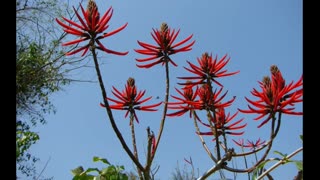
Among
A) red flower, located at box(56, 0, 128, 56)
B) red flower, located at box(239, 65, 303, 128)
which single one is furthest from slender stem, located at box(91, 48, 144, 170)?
red flower, located at box(239, 65, 303, 128)

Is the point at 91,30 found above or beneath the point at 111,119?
above

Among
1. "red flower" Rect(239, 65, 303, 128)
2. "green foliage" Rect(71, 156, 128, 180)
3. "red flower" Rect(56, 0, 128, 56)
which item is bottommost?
"green foliage" Rect(71, 156, 128, 180)

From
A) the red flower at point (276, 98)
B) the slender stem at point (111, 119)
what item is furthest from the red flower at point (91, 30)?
the red flower at point (276, 98)

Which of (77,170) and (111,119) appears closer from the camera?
(111,119)

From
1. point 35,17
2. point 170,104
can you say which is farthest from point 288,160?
point 35,17

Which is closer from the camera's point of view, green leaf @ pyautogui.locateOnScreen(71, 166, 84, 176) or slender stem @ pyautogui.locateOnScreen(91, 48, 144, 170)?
slender stem @ pyautogui.locateOnScreen(91, 48, 144, 170)

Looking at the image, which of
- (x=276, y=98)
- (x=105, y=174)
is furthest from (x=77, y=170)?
(x=276, y=98)

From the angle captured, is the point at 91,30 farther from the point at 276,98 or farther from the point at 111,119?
the point at 276,98

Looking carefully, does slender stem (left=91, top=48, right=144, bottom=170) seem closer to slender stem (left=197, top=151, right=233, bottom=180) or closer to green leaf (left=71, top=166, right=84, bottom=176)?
slender stem (left=197, top=151, right=233, bottom=180)

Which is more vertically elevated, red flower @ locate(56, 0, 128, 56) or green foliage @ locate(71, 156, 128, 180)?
red flower @ locate(56, 0, 128, 56)

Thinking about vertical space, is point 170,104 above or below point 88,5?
below
